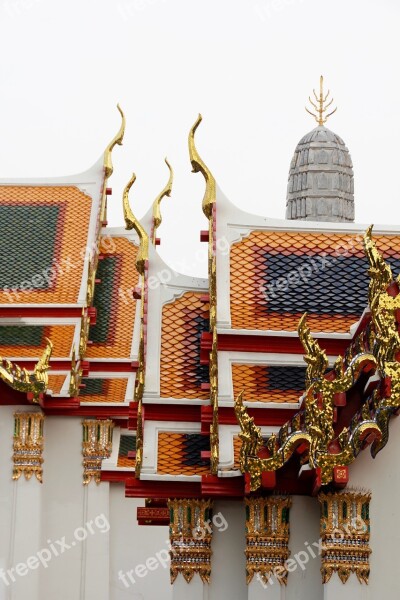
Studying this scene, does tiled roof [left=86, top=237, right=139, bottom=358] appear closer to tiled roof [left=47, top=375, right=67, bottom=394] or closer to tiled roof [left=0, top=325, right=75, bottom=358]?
tiled roof [left=0, top=325, right=75, bottom=358]

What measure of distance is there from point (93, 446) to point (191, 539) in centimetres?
965

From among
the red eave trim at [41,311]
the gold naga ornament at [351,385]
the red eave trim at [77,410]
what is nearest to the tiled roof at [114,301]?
the red eave trim at [41,311]

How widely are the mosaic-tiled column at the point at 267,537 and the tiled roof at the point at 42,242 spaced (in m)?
12.6

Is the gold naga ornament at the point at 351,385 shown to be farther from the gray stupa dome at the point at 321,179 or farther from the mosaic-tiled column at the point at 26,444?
the gray stupa dome at the point at 321,179

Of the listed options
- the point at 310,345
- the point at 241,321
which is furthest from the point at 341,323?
the point at 310,345

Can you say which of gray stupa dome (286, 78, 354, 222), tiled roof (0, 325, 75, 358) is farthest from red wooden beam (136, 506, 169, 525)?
gray stupa dome (286, 78, 354, 222)

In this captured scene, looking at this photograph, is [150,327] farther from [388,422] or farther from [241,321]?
[388,422]

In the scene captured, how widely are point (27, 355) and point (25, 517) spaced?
8.86 feet

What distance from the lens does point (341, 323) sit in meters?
17.6

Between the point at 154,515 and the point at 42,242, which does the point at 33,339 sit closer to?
the point at 42,242

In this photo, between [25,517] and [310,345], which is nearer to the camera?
[310,345]

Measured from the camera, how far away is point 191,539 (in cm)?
1647

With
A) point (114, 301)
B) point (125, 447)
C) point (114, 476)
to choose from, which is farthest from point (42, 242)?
point (114, 476)

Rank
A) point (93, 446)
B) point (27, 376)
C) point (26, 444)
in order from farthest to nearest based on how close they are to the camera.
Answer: point (93, 446) → point (26, 444) → point (27, 376)
